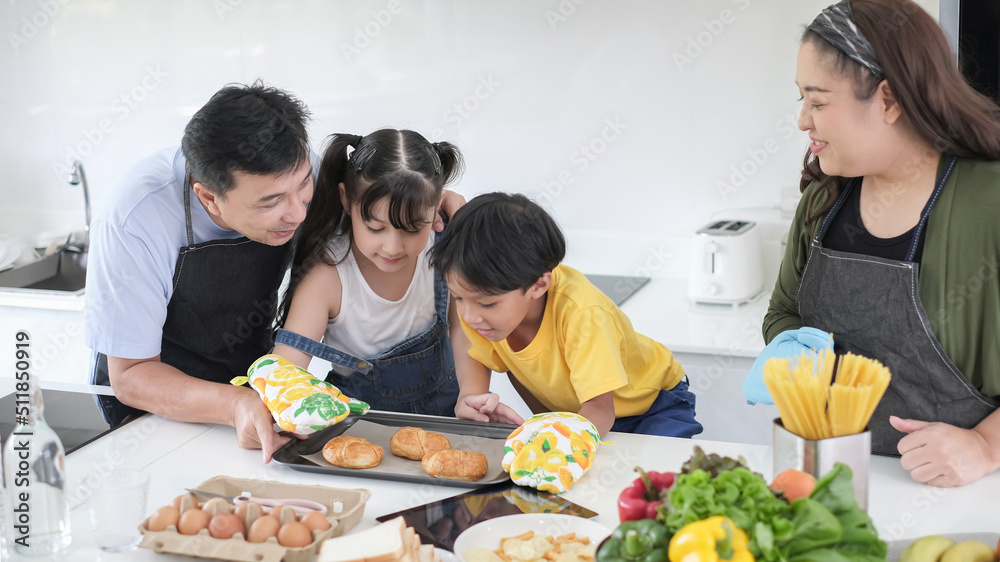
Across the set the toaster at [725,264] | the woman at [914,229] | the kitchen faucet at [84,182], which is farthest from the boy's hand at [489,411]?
the kitchen faucet at [84,182]

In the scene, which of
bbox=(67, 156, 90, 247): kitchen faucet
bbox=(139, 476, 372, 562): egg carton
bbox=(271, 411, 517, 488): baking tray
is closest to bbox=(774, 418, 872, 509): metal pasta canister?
bbox=(271, 411, 517, 488): baking tray

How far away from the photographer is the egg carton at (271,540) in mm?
962

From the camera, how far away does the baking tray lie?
1.21 metres

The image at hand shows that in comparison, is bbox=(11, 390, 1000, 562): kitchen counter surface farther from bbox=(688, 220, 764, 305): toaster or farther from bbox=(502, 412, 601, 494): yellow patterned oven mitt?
Result: bbox=(688, 220, 764, 305): toaster

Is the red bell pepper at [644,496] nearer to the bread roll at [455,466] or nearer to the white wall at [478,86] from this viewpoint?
the bread roll at [455,466]

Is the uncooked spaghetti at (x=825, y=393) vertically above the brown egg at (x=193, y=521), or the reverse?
the uncooked spaghetti at (x=825, y=393)

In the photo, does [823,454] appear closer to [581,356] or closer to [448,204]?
[581,356]

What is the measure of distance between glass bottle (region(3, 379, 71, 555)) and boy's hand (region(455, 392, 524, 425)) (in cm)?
64

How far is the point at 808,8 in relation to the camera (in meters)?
2.23

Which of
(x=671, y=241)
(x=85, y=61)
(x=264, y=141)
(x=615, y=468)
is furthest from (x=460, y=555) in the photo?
(x=85, y=61)

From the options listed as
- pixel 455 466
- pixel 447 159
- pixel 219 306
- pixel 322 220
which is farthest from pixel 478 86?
pixel 455 466

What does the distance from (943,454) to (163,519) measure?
1.00 metres

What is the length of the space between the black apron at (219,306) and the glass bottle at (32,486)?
0.54 metres

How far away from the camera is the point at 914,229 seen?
50.6 inches
